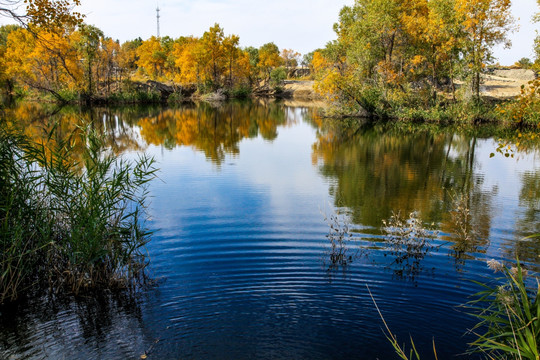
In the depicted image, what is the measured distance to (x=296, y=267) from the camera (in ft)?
28.8

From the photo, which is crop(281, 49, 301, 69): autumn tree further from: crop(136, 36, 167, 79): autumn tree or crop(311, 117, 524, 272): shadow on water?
crop(311, 117, 524, 272): shadow on water

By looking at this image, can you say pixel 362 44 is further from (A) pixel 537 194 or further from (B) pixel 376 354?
(B) pixel 376 354

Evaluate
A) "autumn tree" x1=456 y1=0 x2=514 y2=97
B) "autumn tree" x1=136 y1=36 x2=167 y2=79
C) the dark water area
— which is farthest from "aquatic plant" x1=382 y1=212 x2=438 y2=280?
"autumn tree" x1=136 y1=36 x2=167 y2=79

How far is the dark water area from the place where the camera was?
6.30 m

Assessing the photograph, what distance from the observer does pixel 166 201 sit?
13.8 metres

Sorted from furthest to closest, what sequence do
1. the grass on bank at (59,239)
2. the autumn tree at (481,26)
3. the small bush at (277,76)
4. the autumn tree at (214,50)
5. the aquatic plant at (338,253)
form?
the small bush at (277,76), the autumn tree at (214,50), the autumn tree at (481,26), the aquatic plant at (338,253), the grass on bank at (59,239)

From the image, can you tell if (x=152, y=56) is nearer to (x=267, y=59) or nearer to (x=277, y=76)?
(x=277, y=76)

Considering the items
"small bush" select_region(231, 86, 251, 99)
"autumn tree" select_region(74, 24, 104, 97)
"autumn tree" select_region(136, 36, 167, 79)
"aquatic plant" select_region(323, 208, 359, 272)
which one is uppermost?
"autumn tree" select_region(136, 36, 167, 79)

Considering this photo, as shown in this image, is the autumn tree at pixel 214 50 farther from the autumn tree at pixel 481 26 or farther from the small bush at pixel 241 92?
the autumn tree at pixel 481 26

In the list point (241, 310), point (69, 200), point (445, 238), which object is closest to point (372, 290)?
point (241, 310)

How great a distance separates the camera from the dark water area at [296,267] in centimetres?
630

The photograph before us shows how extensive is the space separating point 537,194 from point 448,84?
1433 inches

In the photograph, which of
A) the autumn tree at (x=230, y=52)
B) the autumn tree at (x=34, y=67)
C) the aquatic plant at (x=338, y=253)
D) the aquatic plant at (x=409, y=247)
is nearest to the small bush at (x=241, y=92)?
the autumn tree at (x=230, y=52)

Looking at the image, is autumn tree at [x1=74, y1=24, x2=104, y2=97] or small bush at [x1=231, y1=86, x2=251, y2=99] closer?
autumn tree at [x1=74, y1=24, x2=104, y2=97]
